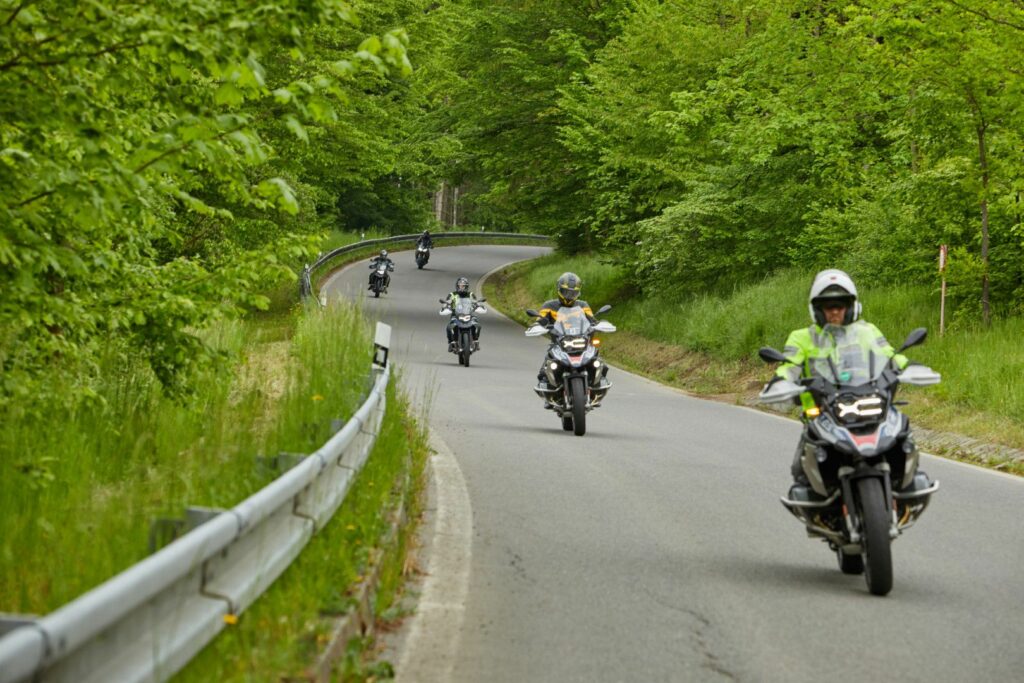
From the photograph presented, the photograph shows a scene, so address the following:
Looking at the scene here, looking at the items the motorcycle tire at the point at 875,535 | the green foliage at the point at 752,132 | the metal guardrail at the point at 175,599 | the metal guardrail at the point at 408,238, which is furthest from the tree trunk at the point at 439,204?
the metal guardrail at the point at 175,599

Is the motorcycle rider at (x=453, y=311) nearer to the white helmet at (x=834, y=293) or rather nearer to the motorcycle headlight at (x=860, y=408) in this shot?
the white helmet at (x=834, y=293)

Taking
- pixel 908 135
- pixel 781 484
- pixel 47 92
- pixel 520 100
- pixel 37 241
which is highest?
pixel 520 100

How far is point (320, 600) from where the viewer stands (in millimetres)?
6320

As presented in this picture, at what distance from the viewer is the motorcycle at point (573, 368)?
16.8m

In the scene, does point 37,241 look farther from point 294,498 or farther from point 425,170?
point 425,170

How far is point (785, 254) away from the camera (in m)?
31.1

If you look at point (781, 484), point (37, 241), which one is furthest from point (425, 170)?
point (37, 241)

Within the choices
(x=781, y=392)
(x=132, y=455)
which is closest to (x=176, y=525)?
(x=781, y=392)

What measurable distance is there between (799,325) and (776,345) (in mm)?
709

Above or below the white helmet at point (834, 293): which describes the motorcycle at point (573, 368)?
below

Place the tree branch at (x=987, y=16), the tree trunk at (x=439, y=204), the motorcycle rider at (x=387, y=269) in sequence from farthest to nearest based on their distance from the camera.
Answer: the tree trunk at (x=439, y=204) → the motorcycle rider at (x=387, y=269) → the tree branch at (x=987, y=16)

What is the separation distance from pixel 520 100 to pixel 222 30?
1421 inches

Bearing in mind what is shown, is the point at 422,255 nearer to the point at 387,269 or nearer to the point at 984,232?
the point at 387,269

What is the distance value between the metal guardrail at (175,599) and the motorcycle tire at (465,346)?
21.4 m
